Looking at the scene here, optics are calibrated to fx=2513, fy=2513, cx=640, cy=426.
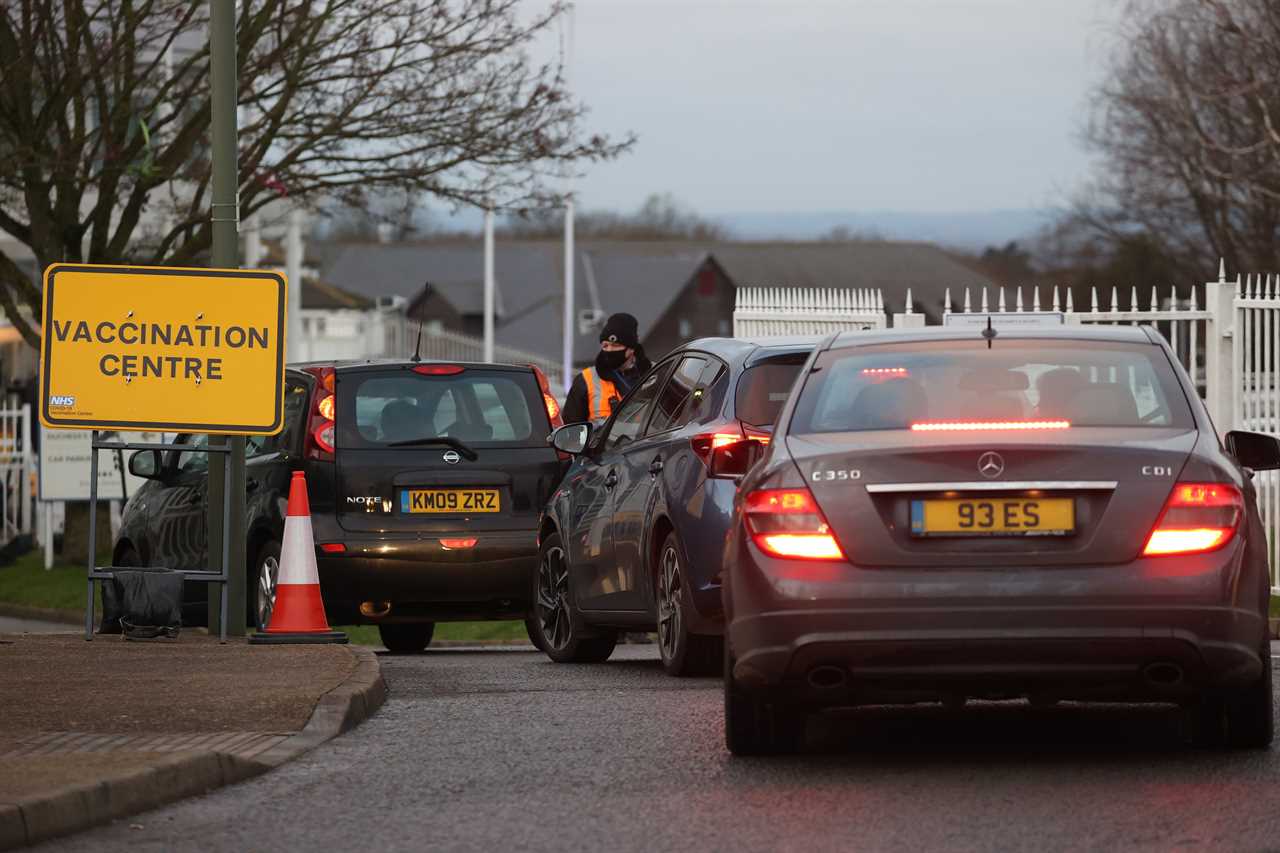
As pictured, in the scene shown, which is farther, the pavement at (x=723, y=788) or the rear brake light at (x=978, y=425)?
the rear brake light at (x=978, y=425)

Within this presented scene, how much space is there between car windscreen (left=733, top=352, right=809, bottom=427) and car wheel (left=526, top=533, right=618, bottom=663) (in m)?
2.21

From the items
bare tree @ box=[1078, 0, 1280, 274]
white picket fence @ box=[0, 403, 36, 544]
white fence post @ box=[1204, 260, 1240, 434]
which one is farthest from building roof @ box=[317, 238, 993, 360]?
white fence post @ box=[1204, 260, 1240, 434]

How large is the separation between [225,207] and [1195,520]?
7.12 meters

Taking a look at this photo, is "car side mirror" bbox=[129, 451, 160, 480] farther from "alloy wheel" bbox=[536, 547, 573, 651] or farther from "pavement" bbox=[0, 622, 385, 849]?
"alloy wheel" bbox=[536, 547, 573, 651]

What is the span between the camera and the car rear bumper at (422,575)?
44.8 feet

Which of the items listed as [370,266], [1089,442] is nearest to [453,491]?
[1089,442]

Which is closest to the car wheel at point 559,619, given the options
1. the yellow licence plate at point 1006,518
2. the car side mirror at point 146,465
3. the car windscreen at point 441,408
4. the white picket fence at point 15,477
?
the car windscreen at point 441,408

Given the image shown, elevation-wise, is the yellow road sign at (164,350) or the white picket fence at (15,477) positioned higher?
the yellow road sign at (164,350)

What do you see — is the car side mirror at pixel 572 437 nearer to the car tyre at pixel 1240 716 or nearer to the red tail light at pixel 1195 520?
the car tyre at pixel 1240 716

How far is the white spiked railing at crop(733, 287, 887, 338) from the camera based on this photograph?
2052 cm

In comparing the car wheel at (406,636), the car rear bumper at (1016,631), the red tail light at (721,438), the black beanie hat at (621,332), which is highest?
the black beanie hat at (621,332)

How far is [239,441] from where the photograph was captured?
13.3 meters

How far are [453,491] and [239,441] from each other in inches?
49.8

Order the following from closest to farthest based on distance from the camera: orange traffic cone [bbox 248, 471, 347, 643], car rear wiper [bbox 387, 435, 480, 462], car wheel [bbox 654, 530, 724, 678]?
car wheel [bbox 654, 530, 724, 678], orange traffic cone [bbox 248, 471, 347, 643], car rear wiper [bbox 387, 435, 480, 462]
